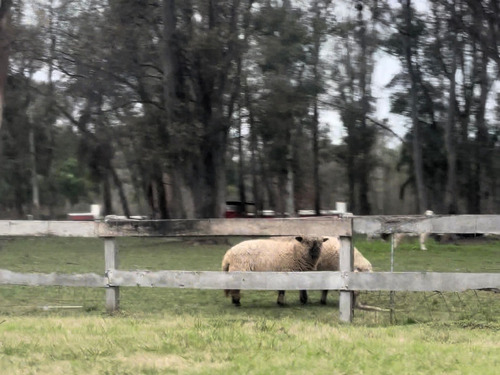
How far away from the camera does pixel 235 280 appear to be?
25.8ft

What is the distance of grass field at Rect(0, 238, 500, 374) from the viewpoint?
509 centimetres

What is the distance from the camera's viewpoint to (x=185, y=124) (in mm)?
28891

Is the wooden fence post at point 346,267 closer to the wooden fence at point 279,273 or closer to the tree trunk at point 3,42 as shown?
the wooden fence at point 279,273

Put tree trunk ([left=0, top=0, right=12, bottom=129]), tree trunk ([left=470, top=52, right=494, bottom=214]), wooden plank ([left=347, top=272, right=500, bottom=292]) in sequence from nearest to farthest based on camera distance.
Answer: wooden plank ([left=347, top=272, right=500, bottom=292])
tree trunk ([left=0, top=0, right=12, bottom=129])
tree trunk ([left=470, top=52, right=494, bottom=214])

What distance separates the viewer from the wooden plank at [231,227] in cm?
770

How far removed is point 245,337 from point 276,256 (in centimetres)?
457

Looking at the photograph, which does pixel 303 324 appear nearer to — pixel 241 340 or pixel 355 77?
pixel 241 340

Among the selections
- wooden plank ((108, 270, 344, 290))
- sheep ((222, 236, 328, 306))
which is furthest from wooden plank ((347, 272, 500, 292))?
sheep ((222, 236, 328, 306))

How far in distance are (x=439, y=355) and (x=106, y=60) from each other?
27031 mm

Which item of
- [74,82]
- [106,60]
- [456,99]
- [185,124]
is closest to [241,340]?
[185,124]

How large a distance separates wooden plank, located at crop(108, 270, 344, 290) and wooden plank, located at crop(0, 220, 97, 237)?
0.62m

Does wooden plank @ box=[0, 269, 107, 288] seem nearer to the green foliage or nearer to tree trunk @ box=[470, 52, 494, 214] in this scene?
tree trunk @ box=[470, 52, 494, 214]

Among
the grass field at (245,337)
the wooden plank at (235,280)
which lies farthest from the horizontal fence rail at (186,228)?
the grass field at (245,337)

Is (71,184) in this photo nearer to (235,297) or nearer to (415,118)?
(415,118)
